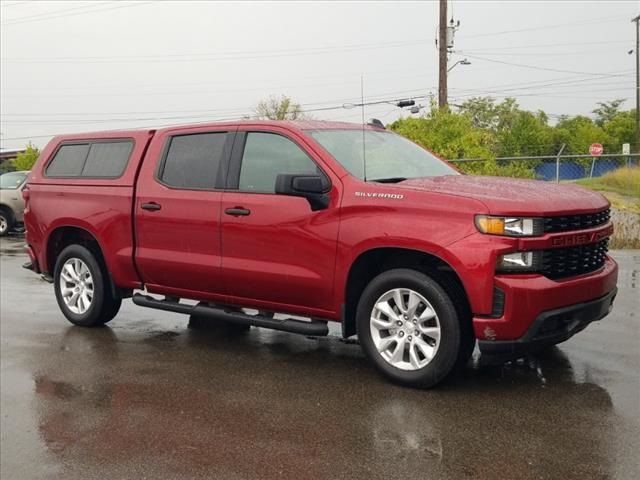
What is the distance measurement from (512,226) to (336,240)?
1275 millimetres

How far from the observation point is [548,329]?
4508mm

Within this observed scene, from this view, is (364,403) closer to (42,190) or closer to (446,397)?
(446,397)

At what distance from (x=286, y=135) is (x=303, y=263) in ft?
3.44

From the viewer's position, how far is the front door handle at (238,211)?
18.0 ft

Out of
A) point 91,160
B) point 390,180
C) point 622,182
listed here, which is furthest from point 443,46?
point 390,180

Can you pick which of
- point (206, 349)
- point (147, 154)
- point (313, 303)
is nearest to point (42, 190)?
point (147, 154)

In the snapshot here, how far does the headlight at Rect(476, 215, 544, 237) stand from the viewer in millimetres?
4359

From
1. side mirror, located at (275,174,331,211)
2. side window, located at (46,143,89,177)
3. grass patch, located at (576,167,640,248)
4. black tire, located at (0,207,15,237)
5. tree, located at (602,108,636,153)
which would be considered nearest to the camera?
side mirror, located at (275,174,331,211)

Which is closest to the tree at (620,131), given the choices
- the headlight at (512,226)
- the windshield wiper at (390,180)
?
the windshield wiper at (390,180)

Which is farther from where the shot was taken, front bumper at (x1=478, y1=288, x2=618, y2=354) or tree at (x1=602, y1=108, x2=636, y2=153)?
tree at (x1=602, y1=108, x2=636, y2=153)

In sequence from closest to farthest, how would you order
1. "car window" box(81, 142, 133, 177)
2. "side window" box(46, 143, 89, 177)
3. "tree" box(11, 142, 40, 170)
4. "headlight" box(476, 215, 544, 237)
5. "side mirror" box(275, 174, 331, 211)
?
"headlight" box(476, 215, 544, 237) < "side mirror" box(275, 174, 331, 211) < "car window" box(81, 142, 133, 177) < "side window" box(46, 143, 89, 177) < "tree" box(11, 142, 40, 170)

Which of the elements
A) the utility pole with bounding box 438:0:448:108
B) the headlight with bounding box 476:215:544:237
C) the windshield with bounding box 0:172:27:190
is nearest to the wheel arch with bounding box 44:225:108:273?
the headlight with bounding box 476:215:544:237

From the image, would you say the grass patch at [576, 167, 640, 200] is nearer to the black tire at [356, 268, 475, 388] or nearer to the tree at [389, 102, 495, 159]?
the tree at [389, 102, 495, 159]

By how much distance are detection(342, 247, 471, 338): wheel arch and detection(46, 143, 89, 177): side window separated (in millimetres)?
3385
